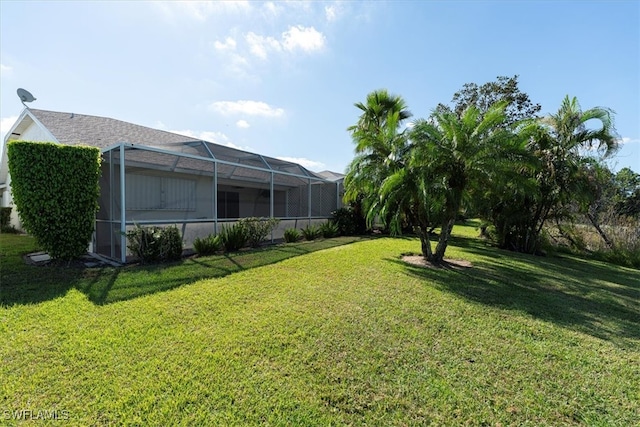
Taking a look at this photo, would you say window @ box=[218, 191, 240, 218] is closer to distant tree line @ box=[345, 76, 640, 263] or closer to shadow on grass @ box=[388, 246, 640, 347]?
distant tree line @ box=[345, 76, 640, 263]

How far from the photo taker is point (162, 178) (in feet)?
39.5

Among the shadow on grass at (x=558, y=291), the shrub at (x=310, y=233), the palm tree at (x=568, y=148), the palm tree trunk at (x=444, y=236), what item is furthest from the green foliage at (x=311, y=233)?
the palm tree at (x=568, y=148)

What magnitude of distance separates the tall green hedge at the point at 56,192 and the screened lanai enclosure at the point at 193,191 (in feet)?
2.13

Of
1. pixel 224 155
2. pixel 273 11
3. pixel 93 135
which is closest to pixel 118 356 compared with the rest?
pixel 224 155

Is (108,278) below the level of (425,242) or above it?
below

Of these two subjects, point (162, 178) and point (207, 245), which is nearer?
point (207, 245)

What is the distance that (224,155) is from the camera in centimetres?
1000

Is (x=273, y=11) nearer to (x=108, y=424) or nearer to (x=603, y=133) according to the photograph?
(x=108, y=424)

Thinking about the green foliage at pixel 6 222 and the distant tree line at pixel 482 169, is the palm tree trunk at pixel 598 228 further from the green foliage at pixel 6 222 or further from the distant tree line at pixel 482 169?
the green foliage at pixel 6 222

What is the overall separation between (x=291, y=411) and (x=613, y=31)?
1191 cm

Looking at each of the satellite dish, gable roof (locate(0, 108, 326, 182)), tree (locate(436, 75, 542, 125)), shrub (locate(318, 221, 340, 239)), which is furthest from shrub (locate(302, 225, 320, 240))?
tree (locate(436, 75, 542, 125))

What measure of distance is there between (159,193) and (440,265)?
11.3 m

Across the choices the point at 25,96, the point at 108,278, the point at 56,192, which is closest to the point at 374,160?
the point at 108,278

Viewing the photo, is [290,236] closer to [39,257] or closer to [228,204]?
[39,257]
